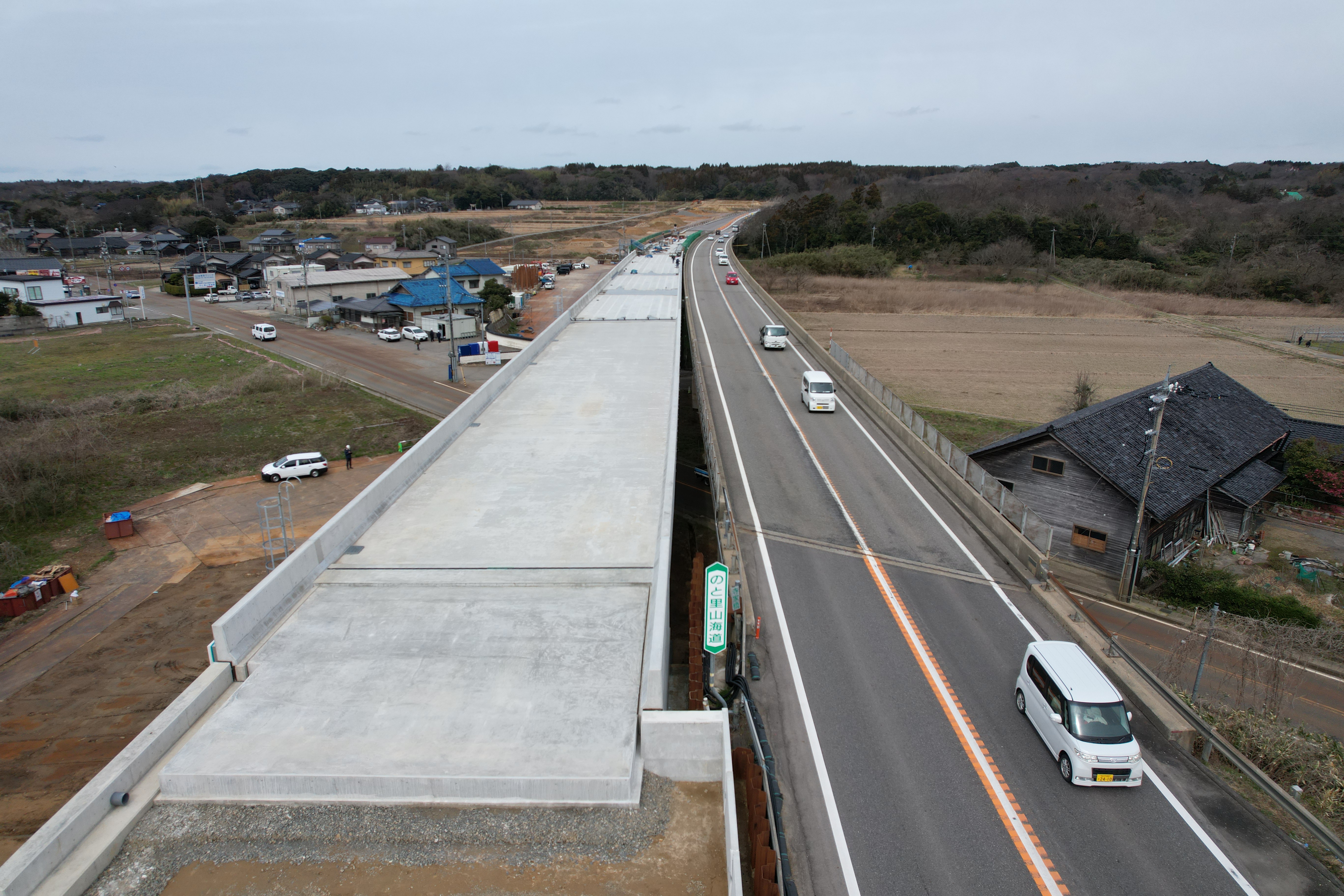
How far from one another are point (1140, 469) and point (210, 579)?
99.3ft

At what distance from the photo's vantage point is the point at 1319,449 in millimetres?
29484

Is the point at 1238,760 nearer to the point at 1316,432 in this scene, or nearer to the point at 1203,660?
the point at 1203,660

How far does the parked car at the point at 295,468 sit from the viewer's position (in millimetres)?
32344

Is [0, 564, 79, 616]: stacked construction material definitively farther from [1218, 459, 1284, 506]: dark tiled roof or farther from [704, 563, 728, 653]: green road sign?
[1218, 459, 1284, 506]: dark tiled roof

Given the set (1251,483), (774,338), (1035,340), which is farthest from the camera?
(1035,340)

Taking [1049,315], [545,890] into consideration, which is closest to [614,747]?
[545,890]

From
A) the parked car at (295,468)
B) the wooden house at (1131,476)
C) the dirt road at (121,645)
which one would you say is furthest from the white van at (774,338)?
the parked car at (295,468)

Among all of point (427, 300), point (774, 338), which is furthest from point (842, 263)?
point (774, 338)

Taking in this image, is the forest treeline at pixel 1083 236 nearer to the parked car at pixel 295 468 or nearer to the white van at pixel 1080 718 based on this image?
the parked car at pixel 295 468

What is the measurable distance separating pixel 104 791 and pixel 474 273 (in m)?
73.8

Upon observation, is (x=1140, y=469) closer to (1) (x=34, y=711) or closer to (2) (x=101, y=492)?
(1) (x=34, y=711)

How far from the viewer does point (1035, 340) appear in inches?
2425

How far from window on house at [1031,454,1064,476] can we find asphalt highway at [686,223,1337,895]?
7.04 meters

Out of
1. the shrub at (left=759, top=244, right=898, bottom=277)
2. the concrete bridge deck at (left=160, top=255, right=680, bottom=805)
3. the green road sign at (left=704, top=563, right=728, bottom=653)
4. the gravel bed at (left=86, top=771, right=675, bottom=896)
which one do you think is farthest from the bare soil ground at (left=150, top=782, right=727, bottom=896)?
the shrub at (left=759, top=244, right=898, bottom=277)
